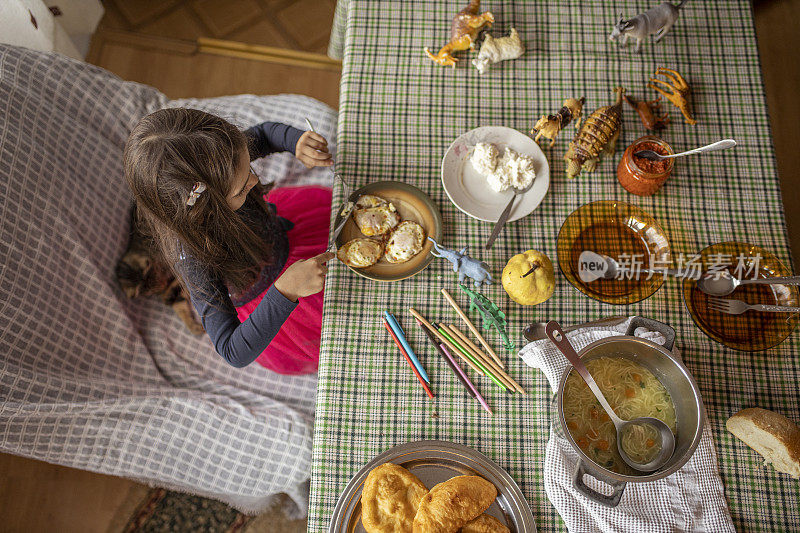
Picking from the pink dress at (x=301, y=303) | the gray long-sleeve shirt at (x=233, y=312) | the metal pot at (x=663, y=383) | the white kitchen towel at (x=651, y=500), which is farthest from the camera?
the pink dress at (x=301, y=303)

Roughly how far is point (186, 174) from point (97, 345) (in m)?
0.78

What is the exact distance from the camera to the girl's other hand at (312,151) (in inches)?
51.5

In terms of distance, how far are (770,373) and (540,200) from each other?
0.64 m

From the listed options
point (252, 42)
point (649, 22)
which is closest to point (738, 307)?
point (649, 22)

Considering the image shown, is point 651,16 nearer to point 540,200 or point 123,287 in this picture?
point 540,200

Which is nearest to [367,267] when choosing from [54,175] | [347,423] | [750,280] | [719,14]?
[347,423]

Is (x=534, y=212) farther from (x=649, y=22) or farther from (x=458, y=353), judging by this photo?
(x=649, y=22)

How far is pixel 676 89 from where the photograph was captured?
3.97ft

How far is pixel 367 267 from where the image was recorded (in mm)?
1141

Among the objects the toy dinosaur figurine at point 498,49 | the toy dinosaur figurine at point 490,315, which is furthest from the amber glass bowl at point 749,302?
the toy dinosaur figurine at point 498,49

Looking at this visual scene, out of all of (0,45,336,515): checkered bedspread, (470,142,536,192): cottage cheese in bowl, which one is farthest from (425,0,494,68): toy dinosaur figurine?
(0,45,336,515): checkered bedspread

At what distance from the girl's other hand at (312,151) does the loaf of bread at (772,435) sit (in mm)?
1133

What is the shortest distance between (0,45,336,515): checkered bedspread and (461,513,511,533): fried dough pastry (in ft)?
2.28

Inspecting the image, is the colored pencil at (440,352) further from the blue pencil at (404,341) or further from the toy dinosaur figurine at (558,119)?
the toy dinosaur figurine at (558,119)
